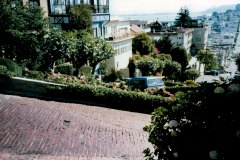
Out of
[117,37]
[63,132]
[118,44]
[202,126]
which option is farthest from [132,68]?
[202,126]

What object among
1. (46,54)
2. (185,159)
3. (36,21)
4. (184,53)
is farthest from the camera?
(184,53)

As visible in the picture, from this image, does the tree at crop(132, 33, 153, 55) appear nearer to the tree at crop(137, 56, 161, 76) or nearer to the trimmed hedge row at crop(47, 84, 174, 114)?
the tree at crop(137, 56, 161, 76)

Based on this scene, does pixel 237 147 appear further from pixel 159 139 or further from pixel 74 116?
pixel 74 116

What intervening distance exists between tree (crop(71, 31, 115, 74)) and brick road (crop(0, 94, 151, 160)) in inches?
432

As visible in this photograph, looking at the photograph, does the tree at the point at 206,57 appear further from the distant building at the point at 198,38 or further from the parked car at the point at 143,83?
the parked car at the point at 143,83

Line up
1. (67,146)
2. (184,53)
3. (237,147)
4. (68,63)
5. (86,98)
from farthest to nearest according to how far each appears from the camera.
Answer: (184,53) → (68,63) → (86,98) → (67,146) → (237,147)

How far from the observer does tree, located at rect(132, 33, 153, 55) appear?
169 ft

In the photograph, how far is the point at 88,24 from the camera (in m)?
29.6

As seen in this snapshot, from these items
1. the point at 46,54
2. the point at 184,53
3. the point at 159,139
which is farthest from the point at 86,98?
the point at 184,53

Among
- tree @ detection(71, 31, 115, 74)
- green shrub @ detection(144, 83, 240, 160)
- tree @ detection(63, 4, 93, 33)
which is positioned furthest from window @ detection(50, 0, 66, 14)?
green shrub @ detection(144, 83, 240, 160)

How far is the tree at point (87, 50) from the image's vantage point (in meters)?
25.6

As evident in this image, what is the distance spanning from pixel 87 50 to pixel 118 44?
1456 centimetres

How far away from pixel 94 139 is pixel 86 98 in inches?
230

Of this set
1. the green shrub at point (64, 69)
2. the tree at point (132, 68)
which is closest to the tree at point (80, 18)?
the green shrub at point (64, 69)
